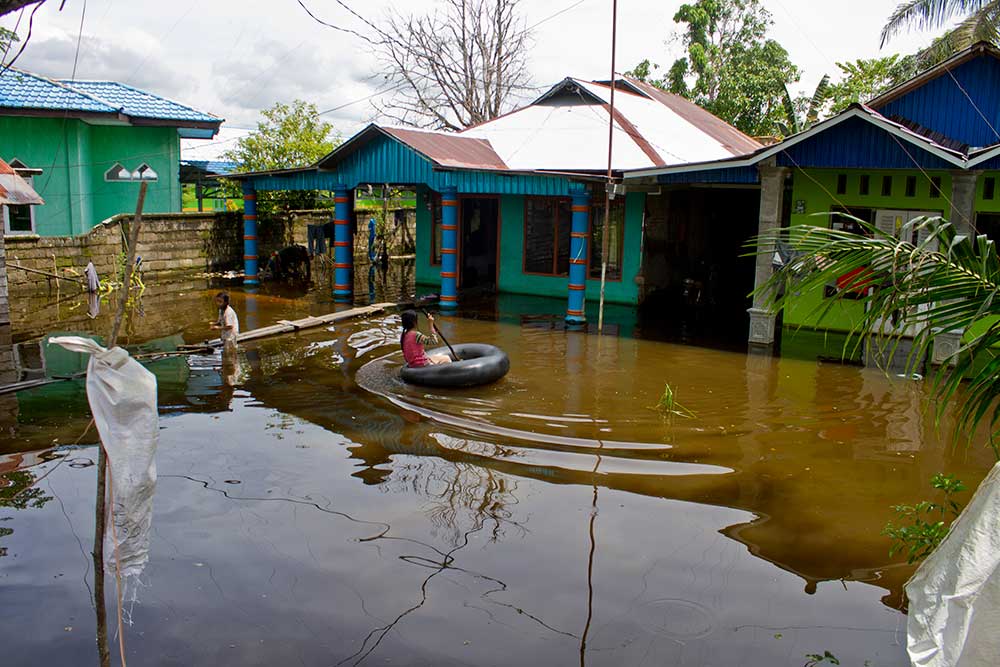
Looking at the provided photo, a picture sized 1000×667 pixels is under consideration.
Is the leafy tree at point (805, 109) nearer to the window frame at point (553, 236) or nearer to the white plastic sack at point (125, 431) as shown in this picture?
the window frame at point (553, 236)

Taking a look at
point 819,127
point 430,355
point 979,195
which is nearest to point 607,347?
point 430,355

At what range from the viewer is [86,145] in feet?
79.2

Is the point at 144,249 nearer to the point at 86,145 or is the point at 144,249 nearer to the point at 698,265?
the point at 86,145

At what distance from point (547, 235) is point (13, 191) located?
Result: 11352 millimetres

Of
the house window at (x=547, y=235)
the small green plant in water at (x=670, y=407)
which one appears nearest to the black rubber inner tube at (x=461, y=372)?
the small green plant in water at (x=670, y=407)

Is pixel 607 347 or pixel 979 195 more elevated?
pixel 979 195

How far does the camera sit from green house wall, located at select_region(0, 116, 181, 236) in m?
23.1

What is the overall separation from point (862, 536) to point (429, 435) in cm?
476

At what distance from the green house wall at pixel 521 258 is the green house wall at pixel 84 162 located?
8.64 metres

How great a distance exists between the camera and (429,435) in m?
9.95

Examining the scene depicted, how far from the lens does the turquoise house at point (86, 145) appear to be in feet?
74.5

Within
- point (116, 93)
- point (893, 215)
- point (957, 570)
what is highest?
point (116, 93)

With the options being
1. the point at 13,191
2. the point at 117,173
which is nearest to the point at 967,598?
the point at 13,191

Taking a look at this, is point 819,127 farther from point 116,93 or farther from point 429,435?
point 116,93
